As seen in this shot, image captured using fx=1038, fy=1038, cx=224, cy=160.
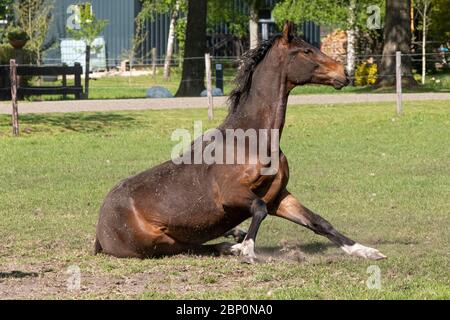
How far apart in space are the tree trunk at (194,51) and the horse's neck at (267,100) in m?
22.3

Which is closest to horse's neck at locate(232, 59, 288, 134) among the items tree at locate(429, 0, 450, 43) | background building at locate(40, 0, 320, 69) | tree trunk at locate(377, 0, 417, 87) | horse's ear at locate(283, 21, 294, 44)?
horse's ear at locate(283, 21, 294, 44)

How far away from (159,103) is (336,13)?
14.5m

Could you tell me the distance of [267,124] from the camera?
370 inches

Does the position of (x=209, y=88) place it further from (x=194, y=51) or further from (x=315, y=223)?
(x=315, y=223)

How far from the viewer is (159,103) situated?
93.7 ft

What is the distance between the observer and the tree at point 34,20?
42938mm

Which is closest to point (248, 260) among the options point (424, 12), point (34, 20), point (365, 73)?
point (365, 73)

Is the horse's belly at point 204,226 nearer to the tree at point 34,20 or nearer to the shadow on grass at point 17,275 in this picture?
the shadow on grass at point 17,275

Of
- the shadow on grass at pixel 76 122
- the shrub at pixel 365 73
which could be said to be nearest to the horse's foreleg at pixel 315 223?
the shadow on grass at pixel 76 122

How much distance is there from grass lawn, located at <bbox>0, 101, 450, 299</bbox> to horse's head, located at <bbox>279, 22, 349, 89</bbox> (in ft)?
5.24

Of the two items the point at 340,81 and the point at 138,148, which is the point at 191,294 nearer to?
the point at 340,81

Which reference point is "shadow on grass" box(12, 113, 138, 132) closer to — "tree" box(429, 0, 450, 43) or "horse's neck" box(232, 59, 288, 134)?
"horse's neck" box(232, 59, 288, 134)

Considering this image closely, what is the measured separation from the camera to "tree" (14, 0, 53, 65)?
4294cm
